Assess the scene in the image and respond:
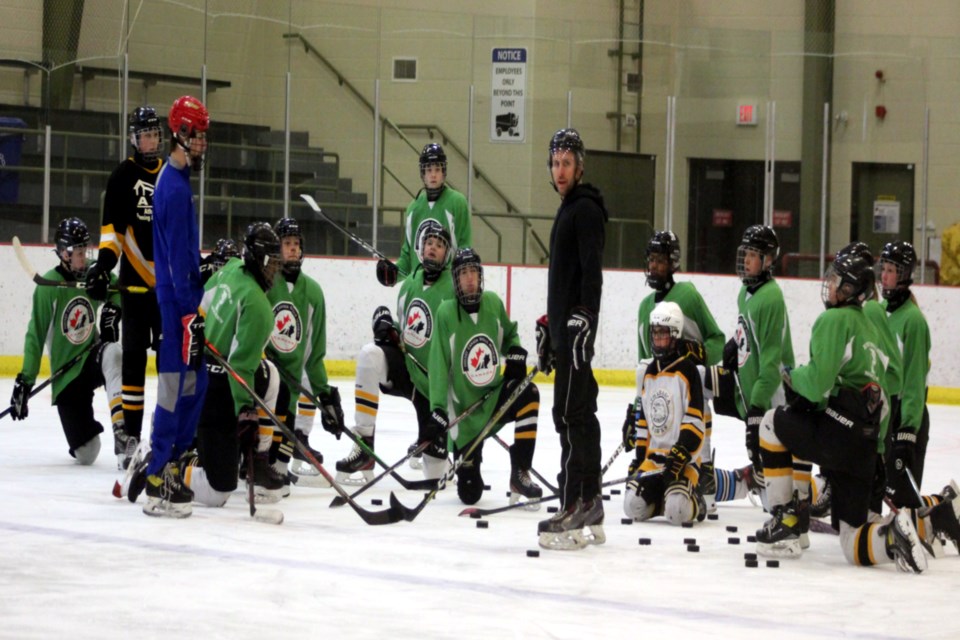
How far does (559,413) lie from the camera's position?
15.2 ft

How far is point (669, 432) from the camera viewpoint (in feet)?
17.4

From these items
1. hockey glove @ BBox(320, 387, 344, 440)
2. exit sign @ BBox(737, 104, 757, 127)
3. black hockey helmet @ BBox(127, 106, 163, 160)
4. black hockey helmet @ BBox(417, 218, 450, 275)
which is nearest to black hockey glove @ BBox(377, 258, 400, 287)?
black hockey helmet @ BBox(417, 218, 450, 275)

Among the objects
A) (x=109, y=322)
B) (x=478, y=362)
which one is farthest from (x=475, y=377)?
(x=109, y=322)

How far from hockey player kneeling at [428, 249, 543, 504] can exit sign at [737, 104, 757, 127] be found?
6.65m

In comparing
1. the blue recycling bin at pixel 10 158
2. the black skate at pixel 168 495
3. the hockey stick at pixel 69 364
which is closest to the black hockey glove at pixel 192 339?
the black skate at pixel 168 495

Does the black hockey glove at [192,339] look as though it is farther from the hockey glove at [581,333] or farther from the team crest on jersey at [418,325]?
the team crest on jersey at [418,325]

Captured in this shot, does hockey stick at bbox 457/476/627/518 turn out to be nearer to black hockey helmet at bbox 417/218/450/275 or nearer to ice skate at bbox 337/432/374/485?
ice skate at bbox 337/432/374/485

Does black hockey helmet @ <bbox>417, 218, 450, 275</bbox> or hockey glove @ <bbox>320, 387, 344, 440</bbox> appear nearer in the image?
hockey glove @ <bbox>320, 387, 344, 440</bbox>

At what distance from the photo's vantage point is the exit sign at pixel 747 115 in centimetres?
1187

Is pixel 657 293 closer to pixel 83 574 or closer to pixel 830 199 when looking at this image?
pixel 83 574

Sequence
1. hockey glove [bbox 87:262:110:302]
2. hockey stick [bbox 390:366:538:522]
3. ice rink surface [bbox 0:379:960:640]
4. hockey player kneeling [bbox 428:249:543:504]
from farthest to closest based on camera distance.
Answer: hockey glove [bbox 87:262:110:302] → hockey player kneeling [bbox 428:249:543:504] → hockey stick [bbox 390:366:538:522] → ice rink surface [bbox 0:379:960:640]

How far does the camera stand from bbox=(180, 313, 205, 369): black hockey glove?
4652 mm

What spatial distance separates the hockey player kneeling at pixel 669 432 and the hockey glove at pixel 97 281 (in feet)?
7.41

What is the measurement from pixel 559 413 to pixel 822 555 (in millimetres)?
981
